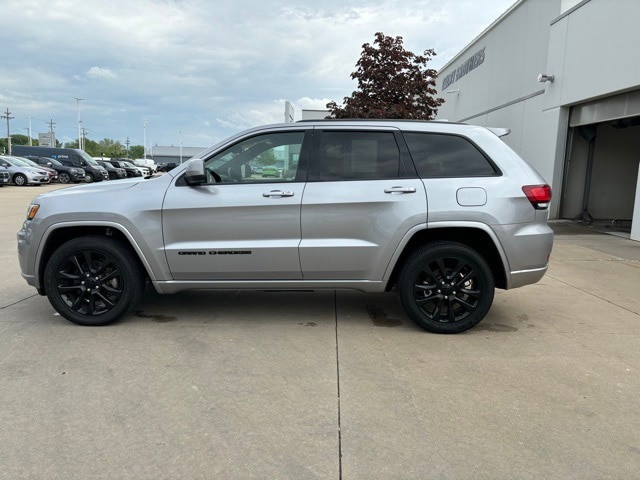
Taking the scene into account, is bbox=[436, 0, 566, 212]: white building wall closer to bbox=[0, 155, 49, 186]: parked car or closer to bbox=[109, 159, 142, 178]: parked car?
bbox=[0, 155, 49, 186]: parked car

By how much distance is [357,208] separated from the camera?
4258 mm

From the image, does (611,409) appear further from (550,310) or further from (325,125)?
(325,125)

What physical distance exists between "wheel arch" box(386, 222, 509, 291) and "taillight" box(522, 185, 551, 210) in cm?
47

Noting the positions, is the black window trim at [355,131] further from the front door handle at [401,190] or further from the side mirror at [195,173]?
the side mirror at [195,173]

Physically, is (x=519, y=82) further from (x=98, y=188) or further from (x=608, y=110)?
(x=98, y=188)

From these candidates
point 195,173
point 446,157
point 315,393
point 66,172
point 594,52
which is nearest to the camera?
point 315,393

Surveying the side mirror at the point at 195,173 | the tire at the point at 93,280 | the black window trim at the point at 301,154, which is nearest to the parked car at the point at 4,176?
the tire at the point at 93,280

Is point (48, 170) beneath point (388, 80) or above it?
beneath

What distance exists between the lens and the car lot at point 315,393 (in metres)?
2.58

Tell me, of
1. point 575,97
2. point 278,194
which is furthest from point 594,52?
point 278,194

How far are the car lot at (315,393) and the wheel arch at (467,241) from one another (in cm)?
56

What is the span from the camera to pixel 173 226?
4328 mm

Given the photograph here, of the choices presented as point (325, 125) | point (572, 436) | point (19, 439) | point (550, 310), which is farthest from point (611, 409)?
point (19, 439)

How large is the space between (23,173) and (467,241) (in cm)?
2865
